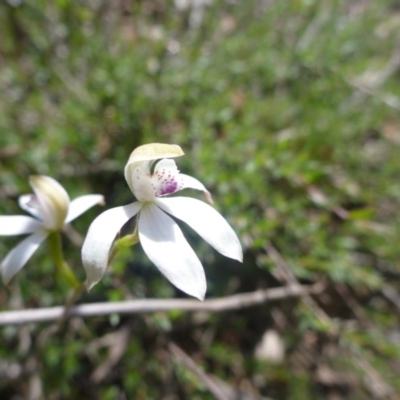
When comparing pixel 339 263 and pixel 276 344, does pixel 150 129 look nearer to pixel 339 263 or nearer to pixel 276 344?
pixel 339 263

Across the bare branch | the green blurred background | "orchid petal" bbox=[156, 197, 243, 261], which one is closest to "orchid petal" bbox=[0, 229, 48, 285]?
the bare branch

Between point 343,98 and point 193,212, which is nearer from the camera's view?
point 193,212

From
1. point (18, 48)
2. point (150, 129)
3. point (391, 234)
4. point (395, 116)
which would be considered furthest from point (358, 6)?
point (18, 48)

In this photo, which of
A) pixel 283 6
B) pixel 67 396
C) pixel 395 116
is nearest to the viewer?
pixel 67 396

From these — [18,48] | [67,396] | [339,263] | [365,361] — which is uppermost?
[18,48]

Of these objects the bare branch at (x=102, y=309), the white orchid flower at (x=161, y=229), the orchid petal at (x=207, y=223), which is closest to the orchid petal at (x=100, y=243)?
the white orchid flower at (x=161, y=229)

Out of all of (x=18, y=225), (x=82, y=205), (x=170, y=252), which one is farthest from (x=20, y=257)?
(x=170, y=252)

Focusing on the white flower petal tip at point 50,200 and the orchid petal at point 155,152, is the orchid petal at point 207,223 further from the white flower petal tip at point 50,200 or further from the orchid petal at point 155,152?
the white flower petal tip at point 50,200

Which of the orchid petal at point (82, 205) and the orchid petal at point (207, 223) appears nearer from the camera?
the orchid petal at point (207, 223)
